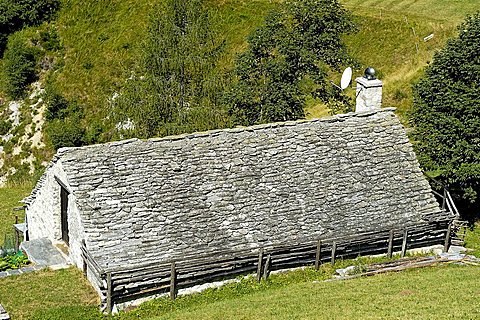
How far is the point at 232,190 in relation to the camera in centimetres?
2170

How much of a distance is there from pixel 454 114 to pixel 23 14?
39.6 metres

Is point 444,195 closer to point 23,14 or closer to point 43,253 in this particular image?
point 43,253

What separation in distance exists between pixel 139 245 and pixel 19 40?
126 ft

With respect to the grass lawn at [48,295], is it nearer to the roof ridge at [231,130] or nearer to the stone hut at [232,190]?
the stone hut at [232,190]

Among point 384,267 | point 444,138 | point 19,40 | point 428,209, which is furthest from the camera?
point 19,40

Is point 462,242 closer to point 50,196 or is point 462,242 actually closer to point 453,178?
point 453,178

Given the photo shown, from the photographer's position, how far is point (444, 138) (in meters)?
25.3

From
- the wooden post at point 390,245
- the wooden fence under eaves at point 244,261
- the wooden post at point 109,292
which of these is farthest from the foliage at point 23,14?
the wooden post at point 390,245

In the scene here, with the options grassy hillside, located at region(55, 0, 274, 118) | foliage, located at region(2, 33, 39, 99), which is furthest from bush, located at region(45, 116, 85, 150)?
foliage, located at region(2, 33, 39, 99)

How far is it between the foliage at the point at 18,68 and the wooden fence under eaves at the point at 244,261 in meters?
32.2

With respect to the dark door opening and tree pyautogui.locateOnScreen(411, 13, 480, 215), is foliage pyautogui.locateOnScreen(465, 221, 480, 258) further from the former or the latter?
the dark door opening

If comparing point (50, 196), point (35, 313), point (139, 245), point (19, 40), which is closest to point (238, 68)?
point (50, 196)

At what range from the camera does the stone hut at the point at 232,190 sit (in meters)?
20.2

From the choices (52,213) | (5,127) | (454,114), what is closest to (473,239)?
(454,114)
